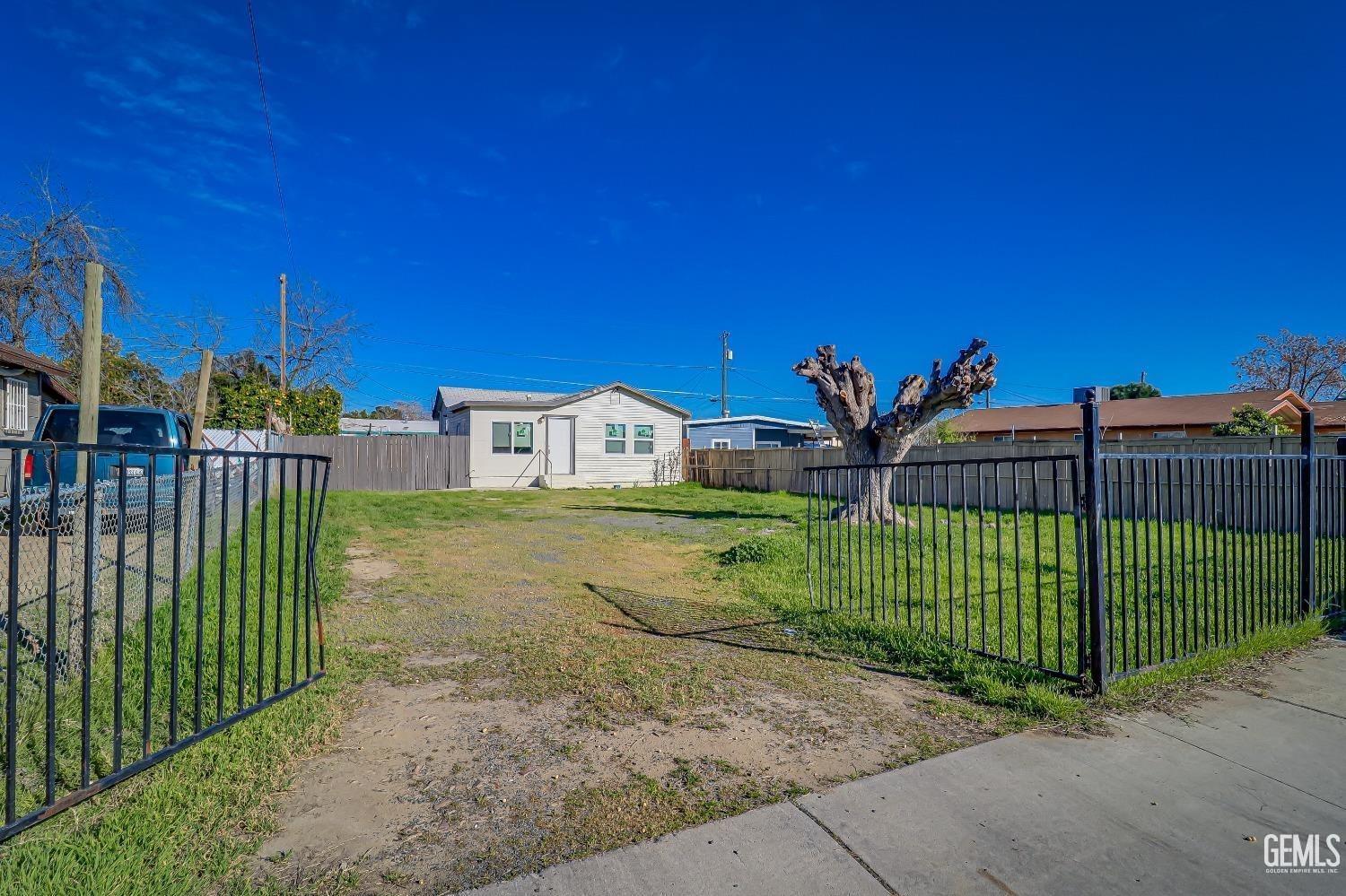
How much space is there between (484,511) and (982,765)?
12.3 metres

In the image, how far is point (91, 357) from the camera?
4.46m

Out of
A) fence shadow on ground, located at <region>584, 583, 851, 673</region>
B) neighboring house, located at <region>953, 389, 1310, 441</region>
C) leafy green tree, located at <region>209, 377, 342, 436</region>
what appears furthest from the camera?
neighboring house, located at <region>953, 389, 1310, 441</region>

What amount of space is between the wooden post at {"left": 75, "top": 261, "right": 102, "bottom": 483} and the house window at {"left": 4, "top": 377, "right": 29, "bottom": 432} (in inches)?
425

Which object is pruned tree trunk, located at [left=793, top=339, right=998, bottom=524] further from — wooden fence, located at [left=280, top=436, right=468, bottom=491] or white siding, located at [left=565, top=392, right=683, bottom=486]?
wooden fence, located at [left=280, top=436, right=468, bottom=491]

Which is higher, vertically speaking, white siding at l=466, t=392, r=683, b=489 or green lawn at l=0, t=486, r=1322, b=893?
white siding at l=466, t=392, r=683, b=489

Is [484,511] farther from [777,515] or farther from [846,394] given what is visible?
[846,394]

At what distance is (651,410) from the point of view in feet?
82.2

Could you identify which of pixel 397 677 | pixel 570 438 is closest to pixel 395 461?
pixel 570 438

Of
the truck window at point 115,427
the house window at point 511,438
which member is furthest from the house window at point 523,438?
the truck window at point 115,427

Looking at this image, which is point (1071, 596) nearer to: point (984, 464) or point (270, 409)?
point (984, 464)

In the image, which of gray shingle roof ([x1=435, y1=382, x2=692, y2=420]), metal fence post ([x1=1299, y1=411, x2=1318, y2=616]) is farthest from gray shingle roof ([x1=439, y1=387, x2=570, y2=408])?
metal fence post ([x1=1299, y1=411, x2=1318, y2=616])

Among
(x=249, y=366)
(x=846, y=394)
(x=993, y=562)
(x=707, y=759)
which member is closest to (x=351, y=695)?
(x=707, y=759)

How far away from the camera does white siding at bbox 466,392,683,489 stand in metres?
22.8

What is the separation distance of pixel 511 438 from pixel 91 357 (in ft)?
61.6
